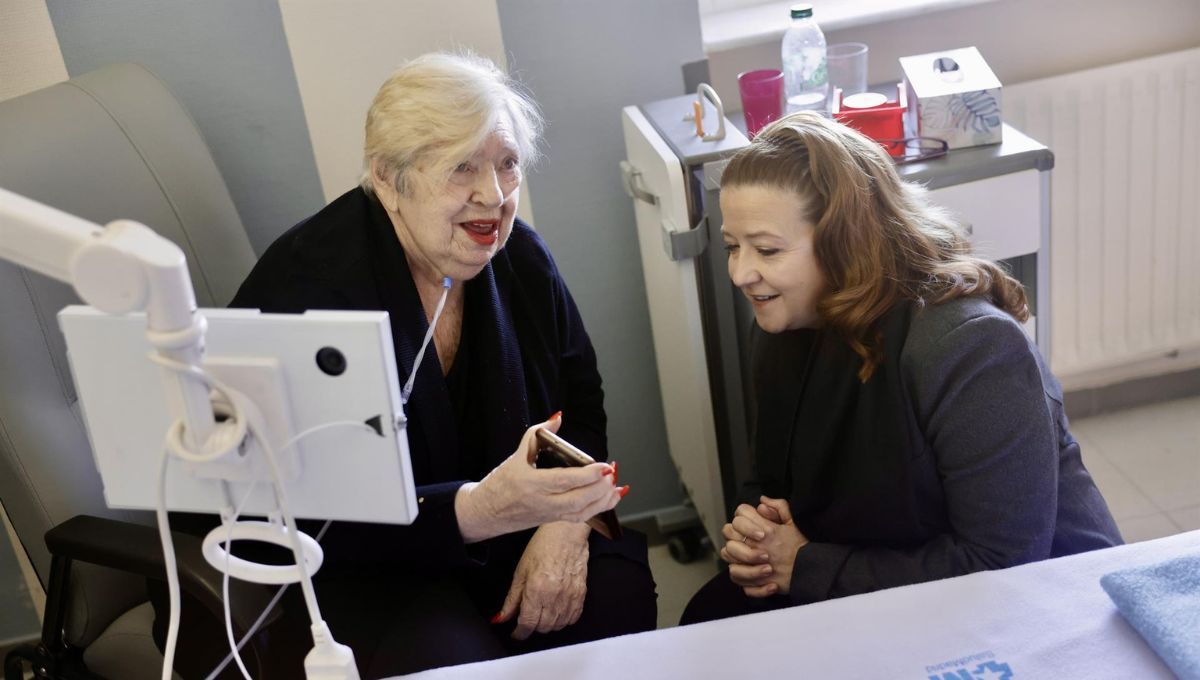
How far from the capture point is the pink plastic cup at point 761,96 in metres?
2.03

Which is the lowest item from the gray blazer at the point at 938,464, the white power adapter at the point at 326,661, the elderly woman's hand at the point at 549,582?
the elderly woman's hand at the point at 549,582

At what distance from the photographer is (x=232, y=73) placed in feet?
6.77

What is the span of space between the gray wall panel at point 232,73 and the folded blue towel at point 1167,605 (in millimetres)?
1583

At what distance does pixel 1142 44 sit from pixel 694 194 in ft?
3.91

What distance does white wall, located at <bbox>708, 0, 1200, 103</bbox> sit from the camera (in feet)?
7.75

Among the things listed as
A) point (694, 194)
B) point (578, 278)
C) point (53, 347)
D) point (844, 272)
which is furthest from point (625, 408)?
point (53, 347)

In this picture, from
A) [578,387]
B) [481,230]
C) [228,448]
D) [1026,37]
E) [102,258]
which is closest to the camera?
[102,258]

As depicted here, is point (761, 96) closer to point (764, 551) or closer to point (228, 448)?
point (764, 551)

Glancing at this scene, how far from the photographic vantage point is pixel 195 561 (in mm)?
1388

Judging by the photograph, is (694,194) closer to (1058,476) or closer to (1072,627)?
(1058,476)

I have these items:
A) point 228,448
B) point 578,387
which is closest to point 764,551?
point 578,387

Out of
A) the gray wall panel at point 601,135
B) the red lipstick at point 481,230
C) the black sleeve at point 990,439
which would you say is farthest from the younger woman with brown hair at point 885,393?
the gray wall panel at point 601,135

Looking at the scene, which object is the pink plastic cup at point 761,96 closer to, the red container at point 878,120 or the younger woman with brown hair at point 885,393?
the red container at point 878,120

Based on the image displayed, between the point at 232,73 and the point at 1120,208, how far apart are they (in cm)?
182
